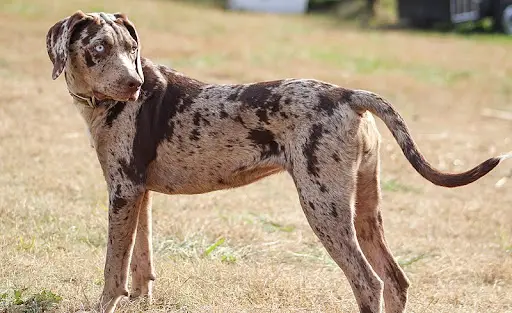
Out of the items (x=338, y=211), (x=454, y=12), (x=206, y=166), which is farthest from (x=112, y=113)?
(x=454, y=12)

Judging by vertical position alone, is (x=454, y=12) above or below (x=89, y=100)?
below

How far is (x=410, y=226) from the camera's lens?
30.3 feet

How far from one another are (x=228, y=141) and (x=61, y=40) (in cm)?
119

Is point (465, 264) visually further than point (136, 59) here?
Yes

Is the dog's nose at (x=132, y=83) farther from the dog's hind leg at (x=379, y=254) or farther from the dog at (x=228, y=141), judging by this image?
the dog's hind leg at (x=379, y=254)

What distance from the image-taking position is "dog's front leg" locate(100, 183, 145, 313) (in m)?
6.06

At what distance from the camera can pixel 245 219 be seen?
8844 millimetres

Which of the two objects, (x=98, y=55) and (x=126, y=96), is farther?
(x=98, y=55)

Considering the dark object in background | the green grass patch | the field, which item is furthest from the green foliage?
the dark object in background

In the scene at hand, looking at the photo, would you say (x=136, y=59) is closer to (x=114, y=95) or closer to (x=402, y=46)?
(x=114, y=95)

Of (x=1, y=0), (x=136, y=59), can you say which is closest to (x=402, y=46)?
(x=1, y=0)

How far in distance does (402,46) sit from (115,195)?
19.7m

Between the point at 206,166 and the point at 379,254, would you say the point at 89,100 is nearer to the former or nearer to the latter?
the point at 206,166

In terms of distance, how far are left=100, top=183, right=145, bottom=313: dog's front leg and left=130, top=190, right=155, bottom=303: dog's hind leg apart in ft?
1.11
